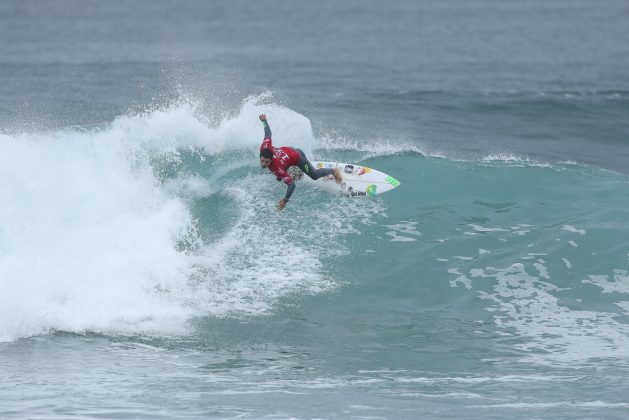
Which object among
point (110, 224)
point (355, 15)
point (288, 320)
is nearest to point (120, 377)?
point (288, 320)

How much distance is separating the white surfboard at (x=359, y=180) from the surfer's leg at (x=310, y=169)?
270 millimetres

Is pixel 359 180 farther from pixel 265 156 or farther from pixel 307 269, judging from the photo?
pixel 307 269

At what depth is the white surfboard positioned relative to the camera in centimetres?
2117

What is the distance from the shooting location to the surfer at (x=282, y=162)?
18578 millimetres

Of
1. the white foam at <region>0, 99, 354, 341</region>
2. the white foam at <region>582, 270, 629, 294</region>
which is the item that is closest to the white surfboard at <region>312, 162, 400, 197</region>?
the white foam at <region>0, 99, 354, 341</region>

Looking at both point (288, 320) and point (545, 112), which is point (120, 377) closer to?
point (288, 320)

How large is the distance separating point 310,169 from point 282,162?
1159 millimetres

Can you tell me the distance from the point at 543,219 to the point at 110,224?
31.9 ft

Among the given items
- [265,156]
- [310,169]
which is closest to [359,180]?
[310,169]

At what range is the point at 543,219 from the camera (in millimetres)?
20609

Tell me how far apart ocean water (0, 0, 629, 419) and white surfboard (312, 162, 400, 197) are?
22 centimetres

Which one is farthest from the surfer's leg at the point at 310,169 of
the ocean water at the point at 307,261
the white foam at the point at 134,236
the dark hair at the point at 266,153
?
the dark hair at the point at 266,153

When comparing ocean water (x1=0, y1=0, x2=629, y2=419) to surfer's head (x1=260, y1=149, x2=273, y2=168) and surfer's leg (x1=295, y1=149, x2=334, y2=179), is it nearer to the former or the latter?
surfer's leg (x1=295, y1=149, x2=334, y2=179)

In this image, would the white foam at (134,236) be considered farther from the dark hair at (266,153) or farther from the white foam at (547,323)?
the white foam at (547,323)
